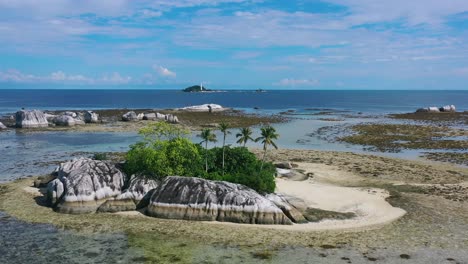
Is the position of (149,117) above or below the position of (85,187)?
above

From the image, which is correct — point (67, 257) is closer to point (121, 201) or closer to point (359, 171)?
point (121, 201)

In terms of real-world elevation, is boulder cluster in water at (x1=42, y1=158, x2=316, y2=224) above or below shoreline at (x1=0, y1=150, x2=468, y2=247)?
above

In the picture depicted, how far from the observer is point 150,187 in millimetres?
42562

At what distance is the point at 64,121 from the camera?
111m

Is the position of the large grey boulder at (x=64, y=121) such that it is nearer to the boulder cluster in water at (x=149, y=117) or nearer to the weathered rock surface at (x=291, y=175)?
the boulder cluster in water at (x=149, y=117)

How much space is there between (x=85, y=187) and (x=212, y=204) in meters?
13.0

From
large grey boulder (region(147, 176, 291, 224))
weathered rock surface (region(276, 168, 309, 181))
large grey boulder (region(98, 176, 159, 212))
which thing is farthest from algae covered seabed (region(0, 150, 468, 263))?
weathered rock surface (region(276, 168, 309, 181))

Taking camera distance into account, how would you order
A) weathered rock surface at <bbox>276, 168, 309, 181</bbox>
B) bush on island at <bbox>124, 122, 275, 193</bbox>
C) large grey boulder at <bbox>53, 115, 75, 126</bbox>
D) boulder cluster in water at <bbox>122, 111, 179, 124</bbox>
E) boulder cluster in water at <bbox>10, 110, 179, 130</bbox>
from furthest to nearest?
boulder cluster in water at <bbox>122, 111, 179, 124</bbox> → large grey boulder at <bbox>53, 115, 75, 126</bbox> → boulder cluster in water at <bbox>10, 110, 179, 130</bbox> → weathered rock surface at <bbox>276, 168, 309, 181</bbox> → bush on island at <bbox>124, 122, 275, 193</bbox>

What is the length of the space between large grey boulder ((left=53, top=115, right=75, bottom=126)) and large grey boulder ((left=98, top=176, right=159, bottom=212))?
75581 mm

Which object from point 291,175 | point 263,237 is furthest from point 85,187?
point 291,175

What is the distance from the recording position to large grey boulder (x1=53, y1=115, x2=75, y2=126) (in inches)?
4353

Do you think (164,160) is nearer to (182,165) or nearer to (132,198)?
(182,165)

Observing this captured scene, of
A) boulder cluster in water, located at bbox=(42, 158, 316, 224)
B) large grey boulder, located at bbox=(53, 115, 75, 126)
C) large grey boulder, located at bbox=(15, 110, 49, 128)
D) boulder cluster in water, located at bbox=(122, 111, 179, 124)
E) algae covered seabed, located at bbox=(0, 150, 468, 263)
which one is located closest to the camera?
algae covered seabed, located at bbox=(0, 150, 468, 263)

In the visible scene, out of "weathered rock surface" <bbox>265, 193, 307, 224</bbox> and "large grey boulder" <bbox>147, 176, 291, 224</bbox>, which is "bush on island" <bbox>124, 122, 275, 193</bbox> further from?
"large grey boulder" <bbox>147, 176, 291, 224</bbox>
